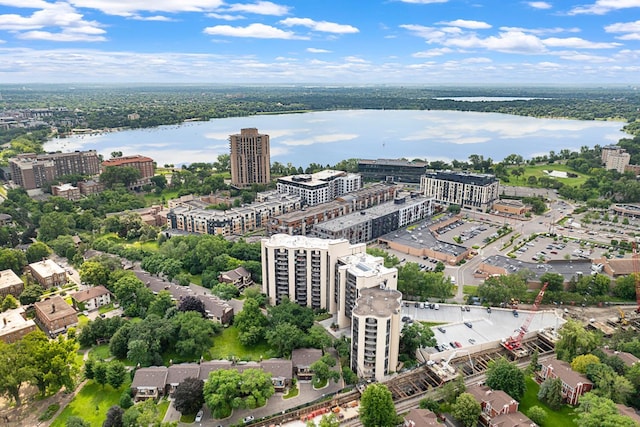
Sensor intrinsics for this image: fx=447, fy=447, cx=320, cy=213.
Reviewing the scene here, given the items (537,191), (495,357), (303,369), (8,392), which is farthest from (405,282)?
(537,191)

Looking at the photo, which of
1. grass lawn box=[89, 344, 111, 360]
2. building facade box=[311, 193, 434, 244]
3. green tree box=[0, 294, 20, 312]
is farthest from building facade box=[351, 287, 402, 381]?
green tree box=[0, 294, 20, 312]

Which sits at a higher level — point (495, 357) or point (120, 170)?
point (120, 170)

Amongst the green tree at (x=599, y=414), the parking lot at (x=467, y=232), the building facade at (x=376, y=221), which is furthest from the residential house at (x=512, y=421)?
the parking lot at (x=467, y=232)

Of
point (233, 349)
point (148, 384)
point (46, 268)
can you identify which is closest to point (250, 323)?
point (233, 349)

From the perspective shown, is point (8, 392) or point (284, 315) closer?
point (8, 392)

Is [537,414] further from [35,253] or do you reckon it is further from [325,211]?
[35,253]

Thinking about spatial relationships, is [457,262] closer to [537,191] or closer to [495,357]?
[495,357]

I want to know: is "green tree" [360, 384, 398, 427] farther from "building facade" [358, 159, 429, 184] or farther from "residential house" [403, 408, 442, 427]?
"building facade" [358, 159, 429, 184]
